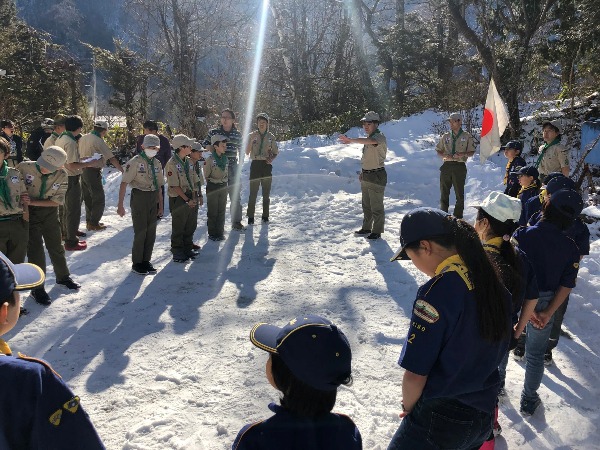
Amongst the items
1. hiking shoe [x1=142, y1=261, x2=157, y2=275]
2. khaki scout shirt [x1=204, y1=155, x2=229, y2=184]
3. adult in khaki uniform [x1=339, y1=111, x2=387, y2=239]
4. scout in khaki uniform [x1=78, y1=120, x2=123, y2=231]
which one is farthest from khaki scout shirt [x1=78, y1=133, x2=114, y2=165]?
adult in khaki uniform [x1=339, y1=111, x2=387, y2=239]

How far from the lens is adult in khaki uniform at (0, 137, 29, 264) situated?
4938 mm

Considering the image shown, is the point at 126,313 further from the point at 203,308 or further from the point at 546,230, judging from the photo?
the point at 546,230

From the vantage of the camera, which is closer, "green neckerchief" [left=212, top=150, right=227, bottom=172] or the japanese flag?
the japanese flag

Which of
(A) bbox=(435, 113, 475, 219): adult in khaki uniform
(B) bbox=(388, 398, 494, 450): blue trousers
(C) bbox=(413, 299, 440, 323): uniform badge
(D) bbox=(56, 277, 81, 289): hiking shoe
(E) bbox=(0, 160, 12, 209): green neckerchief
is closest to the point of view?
(C) bbox=(413, 299, 440, 323): uniform badge

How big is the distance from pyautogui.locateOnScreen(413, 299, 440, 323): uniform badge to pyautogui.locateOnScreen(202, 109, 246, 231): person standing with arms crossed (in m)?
6.77

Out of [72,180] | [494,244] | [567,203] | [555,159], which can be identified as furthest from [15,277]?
[555,159]

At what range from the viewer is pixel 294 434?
1.55m

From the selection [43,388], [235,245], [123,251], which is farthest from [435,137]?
[43,388]

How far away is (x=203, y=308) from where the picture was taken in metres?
5.63

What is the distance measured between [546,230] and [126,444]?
3385 mm

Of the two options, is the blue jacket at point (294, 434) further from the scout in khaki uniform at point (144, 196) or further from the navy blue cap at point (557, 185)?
the scout in khaki uniform at point (144, 196)

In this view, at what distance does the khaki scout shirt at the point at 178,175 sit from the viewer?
703 centimetres

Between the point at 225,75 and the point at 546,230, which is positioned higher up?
the point at 225,75

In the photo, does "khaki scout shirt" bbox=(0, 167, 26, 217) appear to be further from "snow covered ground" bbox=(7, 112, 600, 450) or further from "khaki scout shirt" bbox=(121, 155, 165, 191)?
"khaki scout shirt" bbox=(121, 155, 165, 191)
